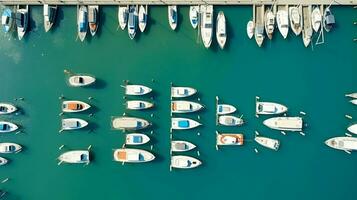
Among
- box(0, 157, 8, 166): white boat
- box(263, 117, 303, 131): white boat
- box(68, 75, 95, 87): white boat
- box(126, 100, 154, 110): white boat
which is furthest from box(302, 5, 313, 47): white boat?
box(0, 157, 8, 166): white boat

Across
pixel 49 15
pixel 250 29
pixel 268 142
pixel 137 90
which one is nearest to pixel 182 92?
pixel 137 90

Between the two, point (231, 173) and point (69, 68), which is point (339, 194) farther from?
point (69, 68)

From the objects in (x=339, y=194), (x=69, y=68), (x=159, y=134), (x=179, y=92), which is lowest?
(x=339, y=194)

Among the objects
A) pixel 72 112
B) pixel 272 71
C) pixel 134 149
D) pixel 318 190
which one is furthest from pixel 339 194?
pixel 72 112

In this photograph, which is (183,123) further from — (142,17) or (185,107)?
(142,17)

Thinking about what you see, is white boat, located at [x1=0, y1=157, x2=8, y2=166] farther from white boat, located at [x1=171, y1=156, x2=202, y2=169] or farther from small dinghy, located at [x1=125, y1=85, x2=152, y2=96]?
white boat, located at [x1=171, y1=156, x2=202, y2=169]

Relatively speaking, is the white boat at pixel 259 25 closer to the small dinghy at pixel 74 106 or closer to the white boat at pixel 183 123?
the white boat at pixel 183 123

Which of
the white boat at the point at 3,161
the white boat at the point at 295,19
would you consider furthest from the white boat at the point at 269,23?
the white boat at the point at 3,161
